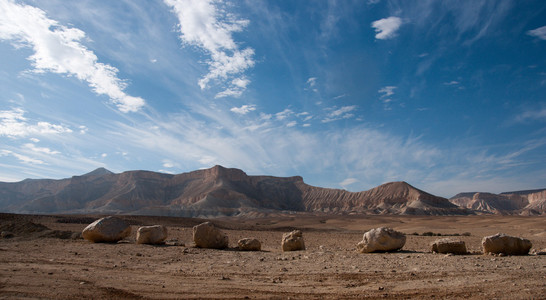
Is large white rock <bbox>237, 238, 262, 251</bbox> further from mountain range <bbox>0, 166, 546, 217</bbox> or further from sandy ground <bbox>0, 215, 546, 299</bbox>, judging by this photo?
mountain range <bbox>0, 166, 546, 217</bbox>

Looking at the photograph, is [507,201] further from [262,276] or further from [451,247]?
[262,276]

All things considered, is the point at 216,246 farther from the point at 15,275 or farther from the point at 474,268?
the point at 474,268

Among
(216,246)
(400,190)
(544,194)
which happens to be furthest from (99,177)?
(544,194)

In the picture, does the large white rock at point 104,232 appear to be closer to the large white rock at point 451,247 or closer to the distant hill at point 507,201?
the large white rock at point 451,247

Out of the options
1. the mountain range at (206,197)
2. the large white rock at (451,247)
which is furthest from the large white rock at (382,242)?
the mountain range at (206,197)

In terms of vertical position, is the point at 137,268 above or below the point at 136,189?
below

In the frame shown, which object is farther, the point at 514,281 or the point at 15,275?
the point at 15,275

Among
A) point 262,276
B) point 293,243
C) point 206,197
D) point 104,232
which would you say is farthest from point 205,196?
point 262,276

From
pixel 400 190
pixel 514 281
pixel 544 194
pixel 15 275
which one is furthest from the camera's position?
pixel 544 194

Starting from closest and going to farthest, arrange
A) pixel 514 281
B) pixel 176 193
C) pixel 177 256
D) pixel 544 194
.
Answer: pixel 514 281, pixel 177 256, pixel 176 193, pixel 544 194
